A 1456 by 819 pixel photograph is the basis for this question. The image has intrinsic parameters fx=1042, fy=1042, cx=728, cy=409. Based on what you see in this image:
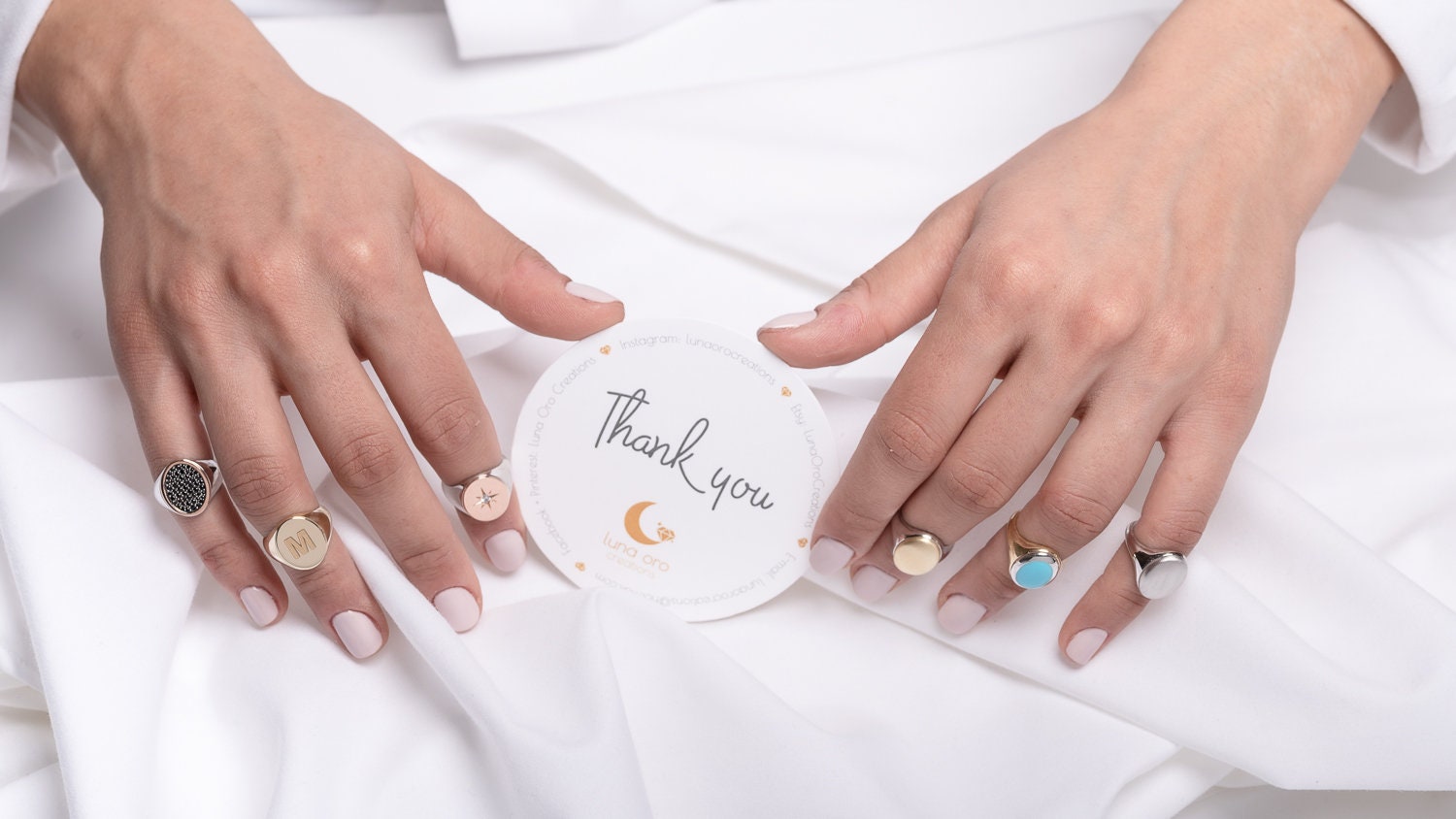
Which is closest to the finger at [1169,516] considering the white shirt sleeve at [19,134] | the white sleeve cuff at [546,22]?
the white sleeve cuff at [546,22]

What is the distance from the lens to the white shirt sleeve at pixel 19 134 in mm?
1126

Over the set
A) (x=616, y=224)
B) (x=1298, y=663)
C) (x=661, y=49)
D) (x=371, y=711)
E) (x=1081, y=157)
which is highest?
(x=1081, y=157)

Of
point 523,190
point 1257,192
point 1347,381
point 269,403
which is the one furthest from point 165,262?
point 1347,381

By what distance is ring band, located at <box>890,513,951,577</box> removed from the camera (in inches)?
38.3

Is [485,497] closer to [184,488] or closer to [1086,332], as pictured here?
[184,488]

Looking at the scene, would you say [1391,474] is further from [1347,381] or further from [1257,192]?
[1257,192]

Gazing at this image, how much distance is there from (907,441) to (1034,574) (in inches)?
6.9

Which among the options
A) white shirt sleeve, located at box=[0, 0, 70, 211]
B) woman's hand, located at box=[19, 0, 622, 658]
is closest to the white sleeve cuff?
woman's hand, located at box=[19, 0, 622, 658]

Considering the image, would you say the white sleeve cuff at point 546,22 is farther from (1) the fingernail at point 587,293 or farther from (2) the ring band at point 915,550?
(2) the ring band at point 915,550

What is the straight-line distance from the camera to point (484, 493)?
0.98 m

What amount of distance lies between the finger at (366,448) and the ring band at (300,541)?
1.6 inches

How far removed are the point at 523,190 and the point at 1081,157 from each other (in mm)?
651

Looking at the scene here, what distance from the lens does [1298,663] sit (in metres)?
0.97

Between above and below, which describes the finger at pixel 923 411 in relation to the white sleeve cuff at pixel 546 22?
below
